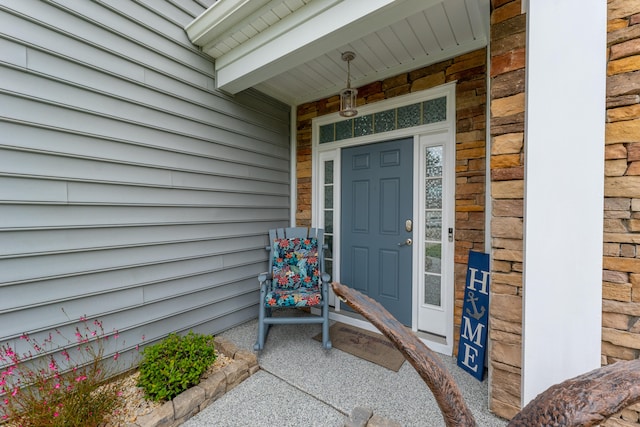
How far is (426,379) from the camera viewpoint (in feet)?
2.22

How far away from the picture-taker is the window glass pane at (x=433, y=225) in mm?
2262

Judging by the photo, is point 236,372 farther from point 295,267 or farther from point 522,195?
point 522,195

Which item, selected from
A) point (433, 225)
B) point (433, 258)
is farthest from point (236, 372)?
point (433, 225)

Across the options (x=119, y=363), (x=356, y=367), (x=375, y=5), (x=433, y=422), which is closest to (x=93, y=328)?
(x=119, y=363)

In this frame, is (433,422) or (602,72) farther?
(433,422)

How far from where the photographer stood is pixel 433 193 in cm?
229

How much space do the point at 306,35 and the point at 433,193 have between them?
5.27 feet

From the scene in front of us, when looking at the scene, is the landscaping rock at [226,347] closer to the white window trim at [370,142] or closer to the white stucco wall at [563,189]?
the white window trim at [370,142]

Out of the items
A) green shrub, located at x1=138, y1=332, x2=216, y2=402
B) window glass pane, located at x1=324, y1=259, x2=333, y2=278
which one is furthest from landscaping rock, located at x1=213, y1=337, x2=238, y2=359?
window glass pane, located at x1=324, y1=259, x2=333, y2=278

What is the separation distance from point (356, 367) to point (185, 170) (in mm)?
2065

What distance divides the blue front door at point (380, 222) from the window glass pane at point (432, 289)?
14 cm

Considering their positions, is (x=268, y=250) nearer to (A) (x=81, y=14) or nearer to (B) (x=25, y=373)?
(B) (x=25, y=373)

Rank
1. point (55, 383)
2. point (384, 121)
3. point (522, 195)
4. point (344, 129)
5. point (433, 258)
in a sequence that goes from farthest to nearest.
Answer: point (344, 129)
point (384, 121)
point (433, 258)
point (55, 383)
point (522, 195)

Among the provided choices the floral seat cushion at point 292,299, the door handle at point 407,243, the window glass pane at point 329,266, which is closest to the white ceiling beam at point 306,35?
the door handle at point 407,243
